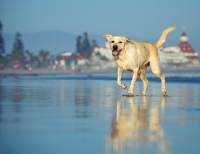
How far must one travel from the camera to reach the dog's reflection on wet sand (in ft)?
24.0

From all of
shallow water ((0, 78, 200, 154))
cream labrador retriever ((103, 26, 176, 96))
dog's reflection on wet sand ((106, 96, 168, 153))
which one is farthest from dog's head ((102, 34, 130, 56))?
dog's reflection on wet sand ((106, 96, 168, 153))

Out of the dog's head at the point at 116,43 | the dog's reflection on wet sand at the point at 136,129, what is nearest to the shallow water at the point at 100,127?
the dog's reflection on wet sand at the point at 136,129

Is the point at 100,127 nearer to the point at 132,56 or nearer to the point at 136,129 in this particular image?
the point at 136,129

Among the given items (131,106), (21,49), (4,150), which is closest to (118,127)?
(4,150)

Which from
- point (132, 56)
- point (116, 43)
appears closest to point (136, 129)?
point (116, 43)

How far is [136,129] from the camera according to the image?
28.3 ft

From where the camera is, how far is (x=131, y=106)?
40.6ft

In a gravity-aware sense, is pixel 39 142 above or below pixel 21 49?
above

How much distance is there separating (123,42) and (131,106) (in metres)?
3.70

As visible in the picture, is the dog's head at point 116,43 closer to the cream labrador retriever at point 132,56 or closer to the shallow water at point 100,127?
the cream labrador retriever at point 132,56

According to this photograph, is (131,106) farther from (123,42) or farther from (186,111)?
(123,42)

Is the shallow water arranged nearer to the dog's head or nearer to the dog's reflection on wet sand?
the dog's reflection on wet sand

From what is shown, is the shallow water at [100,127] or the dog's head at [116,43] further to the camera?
the dog's head at [116,43]

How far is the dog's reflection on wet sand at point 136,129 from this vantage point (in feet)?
24.0
